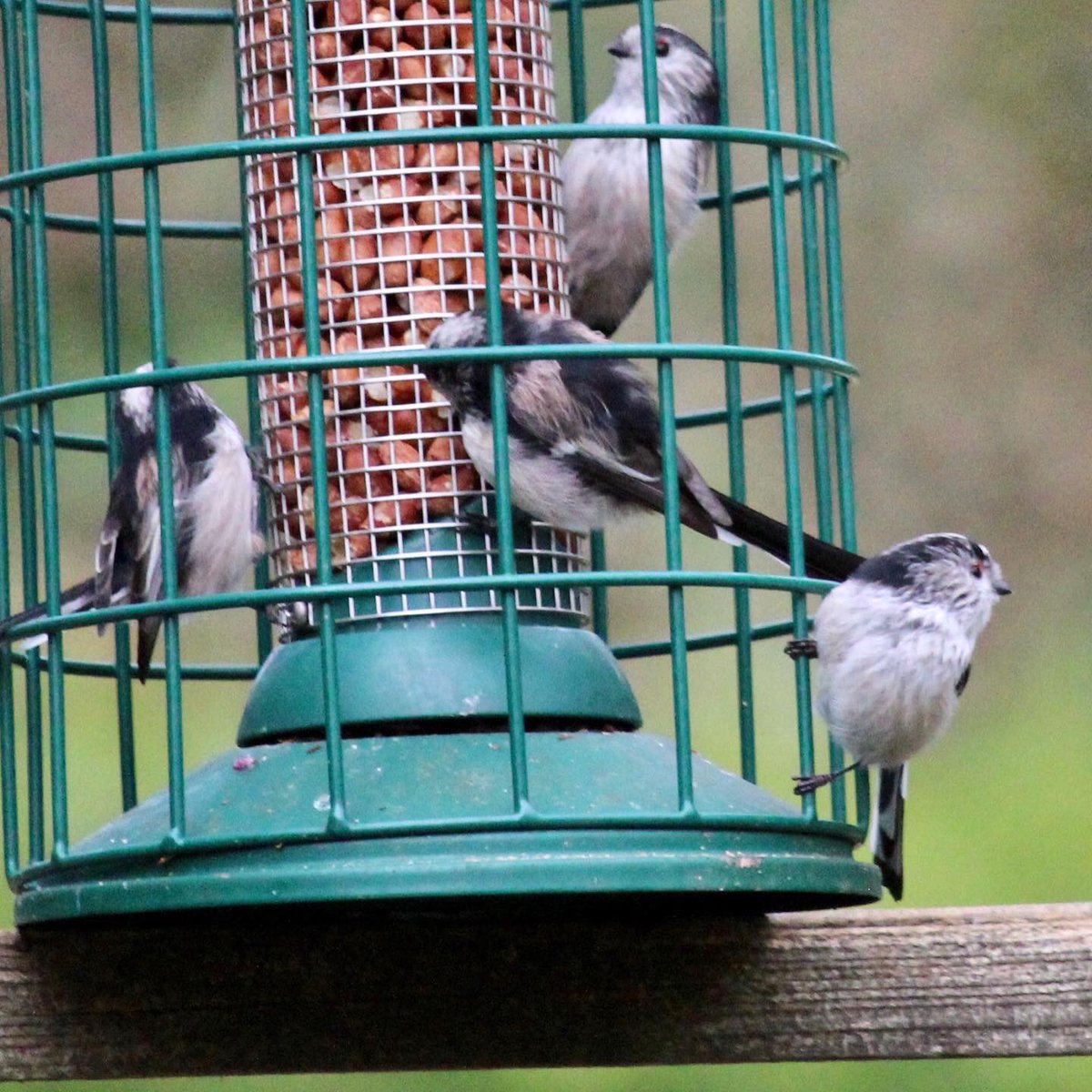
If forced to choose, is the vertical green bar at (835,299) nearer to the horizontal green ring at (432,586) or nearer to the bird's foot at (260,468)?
the horizontal green ring at (432,586)

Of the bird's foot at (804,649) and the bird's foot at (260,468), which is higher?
the bird's foot at (260,468)

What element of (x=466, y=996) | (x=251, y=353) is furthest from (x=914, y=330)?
(x=466, y=996)

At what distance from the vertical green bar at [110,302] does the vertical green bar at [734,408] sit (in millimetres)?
993

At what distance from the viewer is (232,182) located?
6656 mm

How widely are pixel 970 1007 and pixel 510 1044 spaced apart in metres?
0.65

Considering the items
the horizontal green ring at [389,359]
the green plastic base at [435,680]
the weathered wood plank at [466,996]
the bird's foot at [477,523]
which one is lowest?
the weathered wood plank at [466,996]

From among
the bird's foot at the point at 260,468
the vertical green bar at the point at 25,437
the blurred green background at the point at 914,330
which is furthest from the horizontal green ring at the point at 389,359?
the blurred green background at the point at 914,330

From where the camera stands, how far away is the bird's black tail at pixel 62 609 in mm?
3641

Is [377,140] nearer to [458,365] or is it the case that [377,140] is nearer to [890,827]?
[458,365]

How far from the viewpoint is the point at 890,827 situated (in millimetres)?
4320

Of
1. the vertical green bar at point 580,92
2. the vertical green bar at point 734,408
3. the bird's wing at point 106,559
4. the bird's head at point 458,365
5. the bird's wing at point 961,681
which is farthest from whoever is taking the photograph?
the vertical green bar at point 580,92

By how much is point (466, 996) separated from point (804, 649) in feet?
2.82

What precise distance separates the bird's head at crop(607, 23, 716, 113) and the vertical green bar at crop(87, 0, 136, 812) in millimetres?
1113

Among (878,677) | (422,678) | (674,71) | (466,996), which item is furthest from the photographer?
(674,71)
